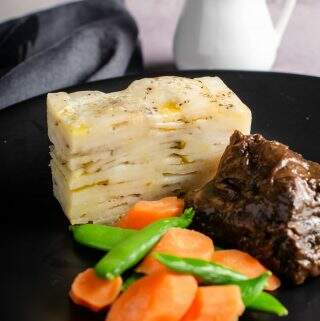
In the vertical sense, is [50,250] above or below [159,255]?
below

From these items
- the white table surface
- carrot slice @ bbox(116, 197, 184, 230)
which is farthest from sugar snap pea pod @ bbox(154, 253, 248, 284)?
the white table surface

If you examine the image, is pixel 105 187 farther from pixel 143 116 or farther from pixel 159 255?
pixel 159 255

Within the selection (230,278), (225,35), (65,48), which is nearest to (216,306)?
(230,278)

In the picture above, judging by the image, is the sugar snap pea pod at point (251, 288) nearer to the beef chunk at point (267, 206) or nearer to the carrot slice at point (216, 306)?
the carrot slice at point (216, 306)

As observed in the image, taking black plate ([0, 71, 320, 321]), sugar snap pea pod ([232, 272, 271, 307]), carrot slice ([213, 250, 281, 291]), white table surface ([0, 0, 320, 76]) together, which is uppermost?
sugar snap pea pod ([232, 272, 271, 307])

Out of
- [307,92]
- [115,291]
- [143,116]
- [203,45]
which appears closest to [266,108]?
[307,92]

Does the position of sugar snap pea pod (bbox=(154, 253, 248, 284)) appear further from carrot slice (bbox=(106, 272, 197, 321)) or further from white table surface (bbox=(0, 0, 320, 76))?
white table surface (bbox=(0, 0, 320, 76))

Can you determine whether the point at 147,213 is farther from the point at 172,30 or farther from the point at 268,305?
the point at 172,30
